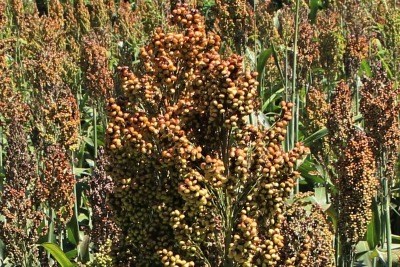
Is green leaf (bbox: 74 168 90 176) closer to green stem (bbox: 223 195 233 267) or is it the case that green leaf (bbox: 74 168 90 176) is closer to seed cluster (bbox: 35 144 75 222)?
seed cluster (bbox: 35 144 75 222)

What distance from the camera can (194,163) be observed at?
3160 mm

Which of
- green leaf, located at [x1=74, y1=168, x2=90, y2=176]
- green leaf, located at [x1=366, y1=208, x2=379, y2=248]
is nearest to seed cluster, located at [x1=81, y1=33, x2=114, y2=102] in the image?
green leaf, located at [x1=74, y1=168, x2=90, y2=176]

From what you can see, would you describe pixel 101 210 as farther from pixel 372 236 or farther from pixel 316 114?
pixel 316 114

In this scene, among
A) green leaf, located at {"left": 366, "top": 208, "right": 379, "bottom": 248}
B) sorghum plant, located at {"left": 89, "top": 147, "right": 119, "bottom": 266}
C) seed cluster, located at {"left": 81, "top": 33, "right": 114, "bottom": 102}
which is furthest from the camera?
seed cluster, located at {"left": 81, "top": 33, "right": 114, "bottom": 102}

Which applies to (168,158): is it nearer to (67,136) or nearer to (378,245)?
(67,136)

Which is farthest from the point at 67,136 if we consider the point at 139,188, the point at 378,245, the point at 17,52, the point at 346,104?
the point at 17,52

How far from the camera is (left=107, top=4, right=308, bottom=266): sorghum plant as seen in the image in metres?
3.09

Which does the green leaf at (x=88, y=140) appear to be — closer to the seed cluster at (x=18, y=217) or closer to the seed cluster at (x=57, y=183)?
the seed cluster at (x=57, y=183)

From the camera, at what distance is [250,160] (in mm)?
3197

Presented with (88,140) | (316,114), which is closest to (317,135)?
(316,114)

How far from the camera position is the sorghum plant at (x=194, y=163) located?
309cm

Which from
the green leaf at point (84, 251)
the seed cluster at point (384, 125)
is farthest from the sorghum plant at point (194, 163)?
the green leaf at point (84, 251)

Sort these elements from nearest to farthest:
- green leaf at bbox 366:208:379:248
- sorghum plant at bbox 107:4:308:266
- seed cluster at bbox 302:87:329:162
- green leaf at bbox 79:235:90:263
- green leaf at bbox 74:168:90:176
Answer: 1. sorghum plant at bbox 107:4:308:266
2. green leaf at bbox 79:235:90:263
3. green leaf at bbox 366:208:379:248
4. seed cluster at bbox 302:87:329:162
5. green leaf at bbox 74:168:90:176

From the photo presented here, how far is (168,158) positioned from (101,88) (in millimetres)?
3854
